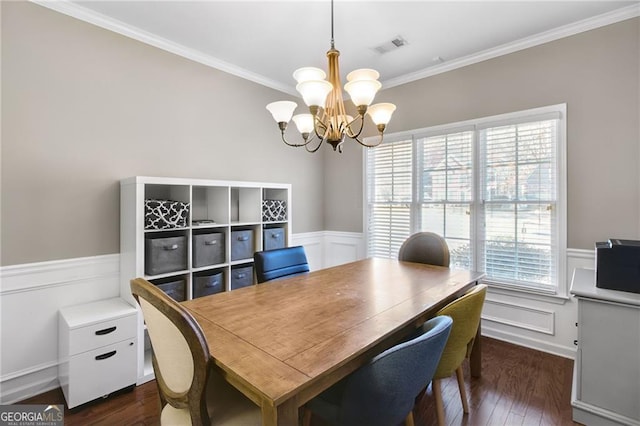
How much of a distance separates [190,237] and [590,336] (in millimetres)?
2821

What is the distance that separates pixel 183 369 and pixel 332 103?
1.74 meters

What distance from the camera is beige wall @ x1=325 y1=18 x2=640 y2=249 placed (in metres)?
2.38

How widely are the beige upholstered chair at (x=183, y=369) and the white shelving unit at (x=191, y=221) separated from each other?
1.23m

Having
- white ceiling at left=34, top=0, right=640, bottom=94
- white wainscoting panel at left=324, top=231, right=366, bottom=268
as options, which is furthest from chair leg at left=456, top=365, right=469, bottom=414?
white ceiling at left=34, top=0, right=640, bottom=94

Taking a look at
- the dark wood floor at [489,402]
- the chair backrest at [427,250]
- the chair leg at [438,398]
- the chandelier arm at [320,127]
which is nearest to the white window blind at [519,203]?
the chair backrest at [427,250]

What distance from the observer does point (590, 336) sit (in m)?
1.81

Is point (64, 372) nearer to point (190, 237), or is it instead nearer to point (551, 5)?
point (190, 237)

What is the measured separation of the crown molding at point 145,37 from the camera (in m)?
2.26

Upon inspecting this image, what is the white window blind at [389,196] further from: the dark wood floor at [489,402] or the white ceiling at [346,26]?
the dark wood floor at [489,402]

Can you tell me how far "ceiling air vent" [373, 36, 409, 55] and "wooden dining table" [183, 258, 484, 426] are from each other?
2.10 m

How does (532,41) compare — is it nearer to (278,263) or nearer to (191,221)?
(278,263)

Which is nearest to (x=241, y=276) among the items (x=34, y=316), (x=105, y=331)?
(x=105, y=331)

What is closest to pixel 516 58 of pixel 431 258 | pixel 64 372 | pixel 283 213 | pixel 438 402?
pixel 431 258

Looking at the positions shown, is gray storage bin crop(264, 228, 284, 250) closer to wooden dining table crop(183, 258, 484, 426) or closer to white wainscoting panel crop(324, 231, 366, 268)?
wooden dining table crop(183, 258, 484, 426)
